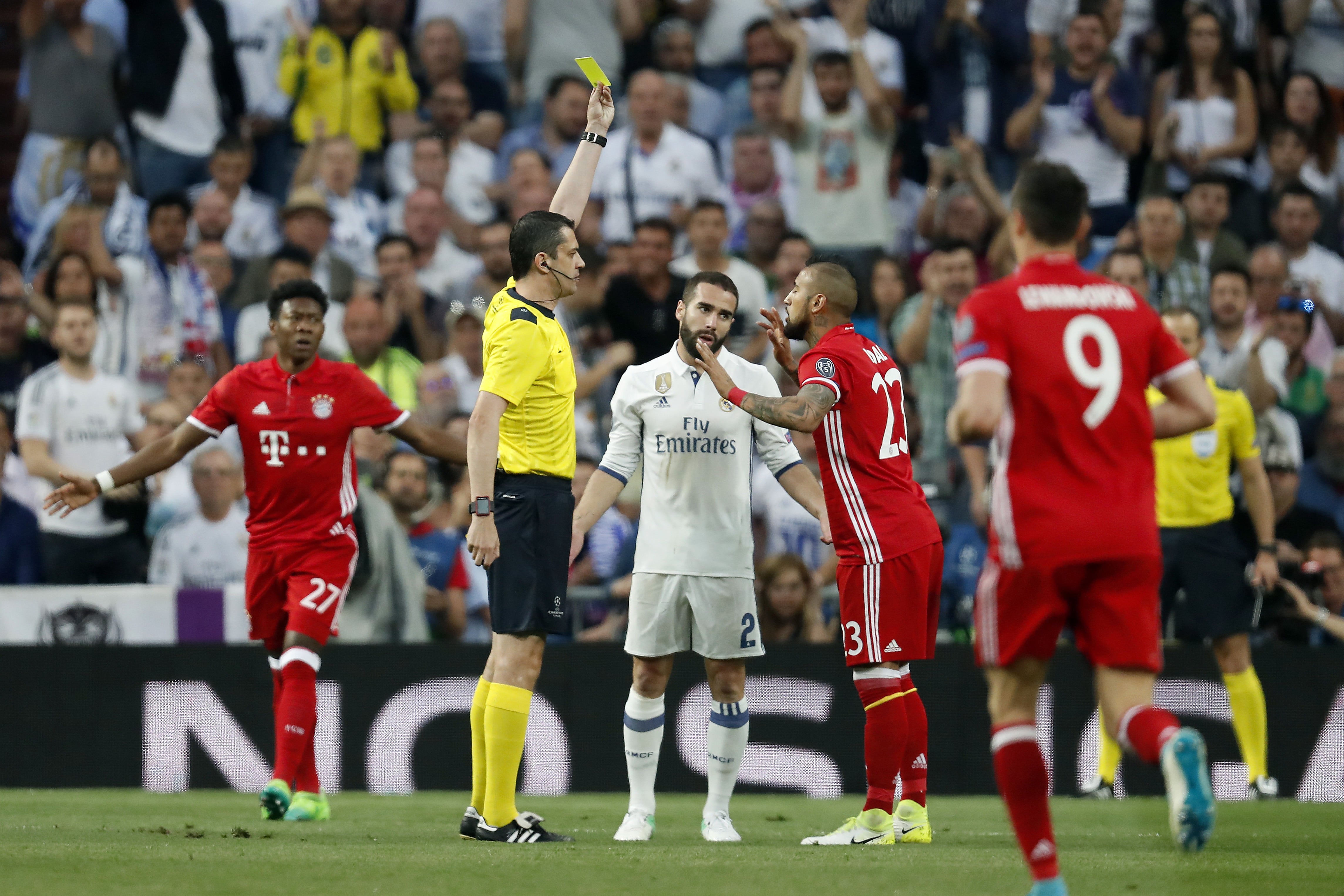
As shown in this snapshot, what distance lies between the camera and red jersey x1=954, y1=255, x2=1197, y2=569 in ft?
16.4

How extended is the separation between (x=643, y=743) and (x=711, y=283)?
2173mm

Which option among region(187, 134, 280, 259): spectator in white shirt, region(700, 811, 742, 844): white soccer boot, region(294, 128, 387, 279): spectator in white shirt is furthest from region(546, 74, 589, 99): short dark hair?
region(700, 811, 742, 844): white soccer boot

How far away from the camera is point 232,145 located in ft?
48.5

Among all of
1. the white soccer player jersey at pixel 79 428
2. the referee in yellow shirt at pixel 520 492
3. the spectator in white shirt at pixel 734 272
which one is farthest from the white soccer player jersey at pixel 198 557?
the referee in yellow shirt at pixel 520 492

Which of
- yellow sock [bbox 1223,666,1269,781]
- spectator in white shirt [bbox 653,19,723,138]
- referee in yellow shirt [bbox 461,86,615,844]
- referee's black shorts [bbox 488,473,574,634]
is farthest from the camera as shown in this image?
spectator in white shirt [bbox 653,19,723,138]

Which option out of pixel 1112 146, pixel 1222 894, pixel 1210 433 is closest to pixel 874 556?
pixel 1222 894

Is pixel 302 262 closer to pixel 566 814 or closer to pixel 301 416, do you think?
pixel 301 416

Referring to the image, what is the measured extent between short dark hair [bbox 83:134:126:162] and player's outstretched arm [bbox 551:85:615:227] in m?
7.44

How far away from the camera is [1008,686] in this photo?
5145mm

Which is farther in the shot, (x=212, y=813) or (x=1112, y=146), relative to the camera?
(x=1112, y=146)

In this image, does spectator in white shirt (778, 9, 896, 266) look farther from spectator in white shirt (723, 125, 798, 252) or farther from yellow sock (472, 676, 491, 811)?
yellow sock (472, 676, 491, 811)

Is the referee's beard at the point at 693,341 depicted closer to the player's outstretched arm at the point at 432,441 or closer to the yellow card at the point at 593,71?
the yellow card at the point at 593,71

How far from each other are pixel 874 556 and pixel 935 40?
9.16 m

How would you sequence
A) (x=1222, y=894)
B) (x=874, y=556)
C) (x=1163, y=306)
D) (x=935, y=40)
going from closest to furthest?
(x=1222, y=894) < (x=874, y=556) < (x=1163, y=306) < (x=935, y=40)
